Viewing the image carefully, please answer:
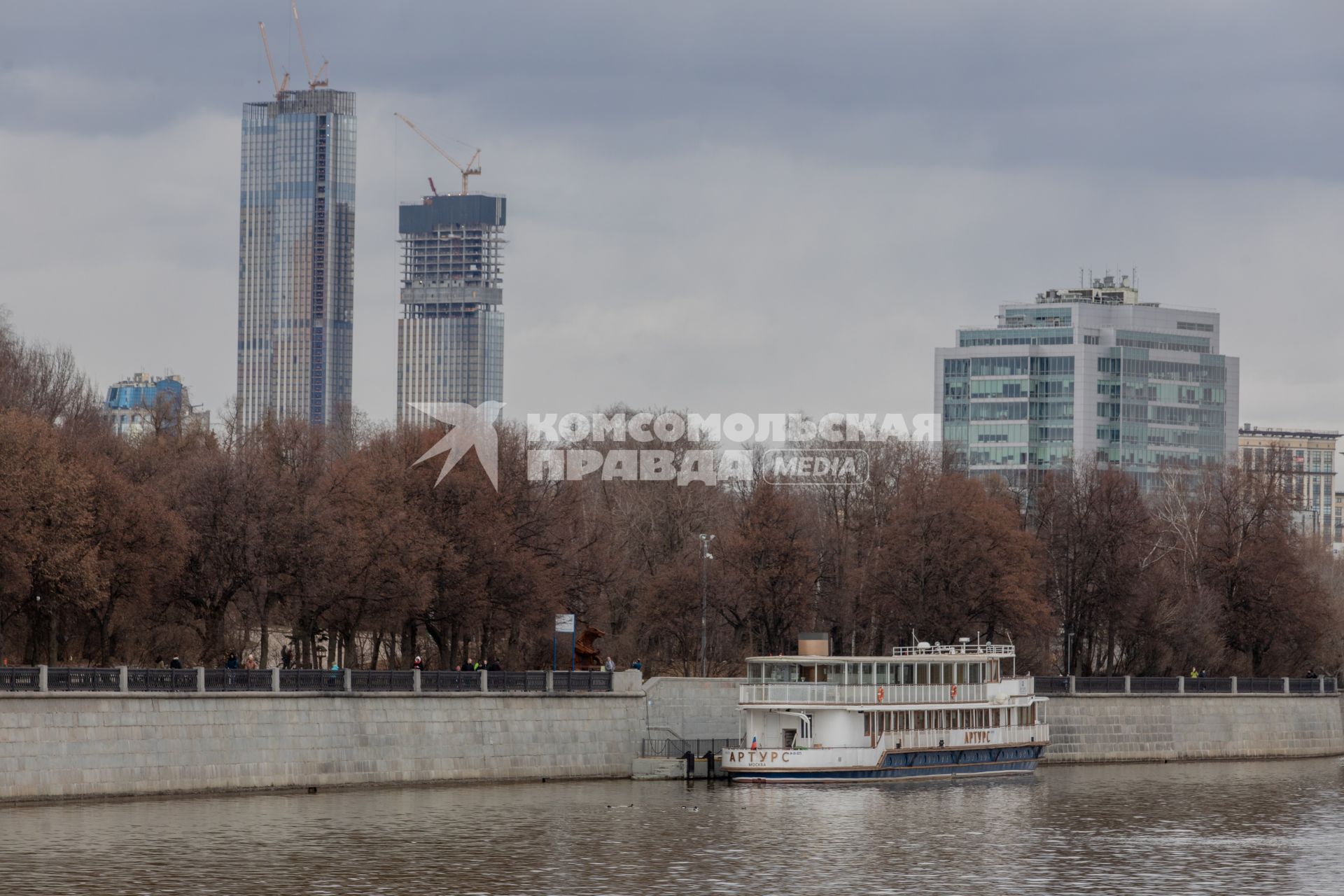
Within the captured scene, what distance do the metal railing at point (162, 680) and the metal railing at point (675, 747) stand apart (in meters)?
17.1

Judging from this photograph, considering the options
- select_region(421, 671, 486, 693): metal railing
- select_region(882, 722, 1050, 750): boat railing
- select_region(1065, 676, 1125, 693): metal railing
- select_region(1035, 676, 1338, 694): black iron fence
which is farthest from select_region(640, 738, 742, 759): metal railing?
select_region(1065, 676, 1125, 693): metal railing

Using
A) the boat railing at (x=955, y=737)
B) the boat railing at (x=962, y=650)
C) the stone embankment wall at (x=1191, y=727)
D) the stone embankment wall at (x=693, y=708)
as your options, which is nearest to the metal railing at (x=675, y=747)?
the stone embankment wall at (x=693, y=708)

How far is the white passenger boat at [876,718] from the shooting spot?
7000 cm

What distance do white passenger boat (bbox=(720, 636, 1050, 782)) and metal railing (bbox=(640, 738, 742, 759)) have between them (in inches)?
38.7

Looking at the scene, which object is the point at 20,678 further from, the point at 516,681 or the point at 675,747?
the point at 675,747

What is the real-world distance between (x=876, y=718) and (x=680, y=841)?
60.4ft

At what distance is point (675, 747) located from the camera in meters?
73.2

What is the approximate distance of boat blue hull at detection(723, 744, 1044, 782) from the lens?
6988cm

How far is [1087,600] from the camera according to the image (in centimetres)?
9850

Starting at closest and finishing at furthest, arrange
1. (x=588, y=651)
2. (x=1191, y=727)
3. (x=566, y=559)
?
(x=588, y=651)
(x=566, y=559)
(x=1191, y=727)

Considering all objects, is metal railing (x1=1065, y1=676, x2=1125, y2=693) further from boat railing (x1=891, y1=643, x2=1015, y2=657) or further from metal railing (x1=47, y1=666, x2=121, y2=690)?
metal railing (x1=47, y1=666, x2=121, y2=690)

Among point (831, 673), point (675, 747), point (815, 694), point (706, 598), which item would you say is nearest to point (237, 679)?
point (675, 747)

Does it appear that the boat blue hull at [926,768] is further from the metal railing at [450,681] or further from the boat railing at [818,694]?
the metal railing at [450,681]

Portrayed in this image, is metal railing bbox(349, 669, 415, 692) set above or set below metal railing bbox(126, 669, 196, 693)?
below
